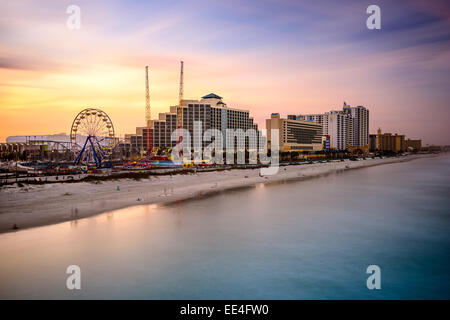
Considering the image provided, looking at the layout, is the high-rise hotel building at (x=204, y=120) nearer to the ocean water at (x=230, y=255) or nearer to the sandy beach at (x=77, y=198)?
the sandy beach at (x=77, y=198)

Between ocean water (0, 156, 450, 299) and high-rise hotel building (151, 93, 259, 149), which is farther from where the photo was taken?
high-rise hotel building (151, 93, 259, 149)

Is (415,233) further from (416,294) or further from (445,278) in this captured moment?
(416,294)

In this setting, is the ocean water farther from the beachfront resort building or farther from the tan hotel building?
the tan hotel building

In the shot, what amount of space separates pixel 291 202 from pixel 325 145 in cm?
17402

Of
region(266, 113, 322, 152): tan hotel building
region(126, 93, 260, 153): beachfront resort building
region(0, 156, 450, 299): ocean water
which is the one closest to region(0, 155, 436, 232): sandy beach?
region(0, 156, 450, 299): ocean water

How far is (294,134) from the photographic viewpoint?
6437 inches

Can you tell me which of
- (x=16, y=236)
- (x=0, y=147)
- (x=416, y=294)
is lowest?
(x=416, y=294)

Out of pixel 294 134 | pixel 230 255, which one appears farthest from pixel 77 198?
pixel 294 134

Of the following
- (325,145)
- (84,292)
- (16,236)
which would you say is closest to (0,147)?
(16,236)

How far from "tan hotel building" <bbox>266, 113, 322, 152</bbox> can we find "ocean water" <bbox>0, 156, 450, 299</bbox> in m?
127

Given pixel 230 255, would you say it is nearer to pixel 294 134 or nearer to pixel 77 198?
pixel 77 198

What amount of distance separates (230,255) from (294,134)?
152 meters

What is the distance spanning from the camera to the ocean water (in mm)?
13641
